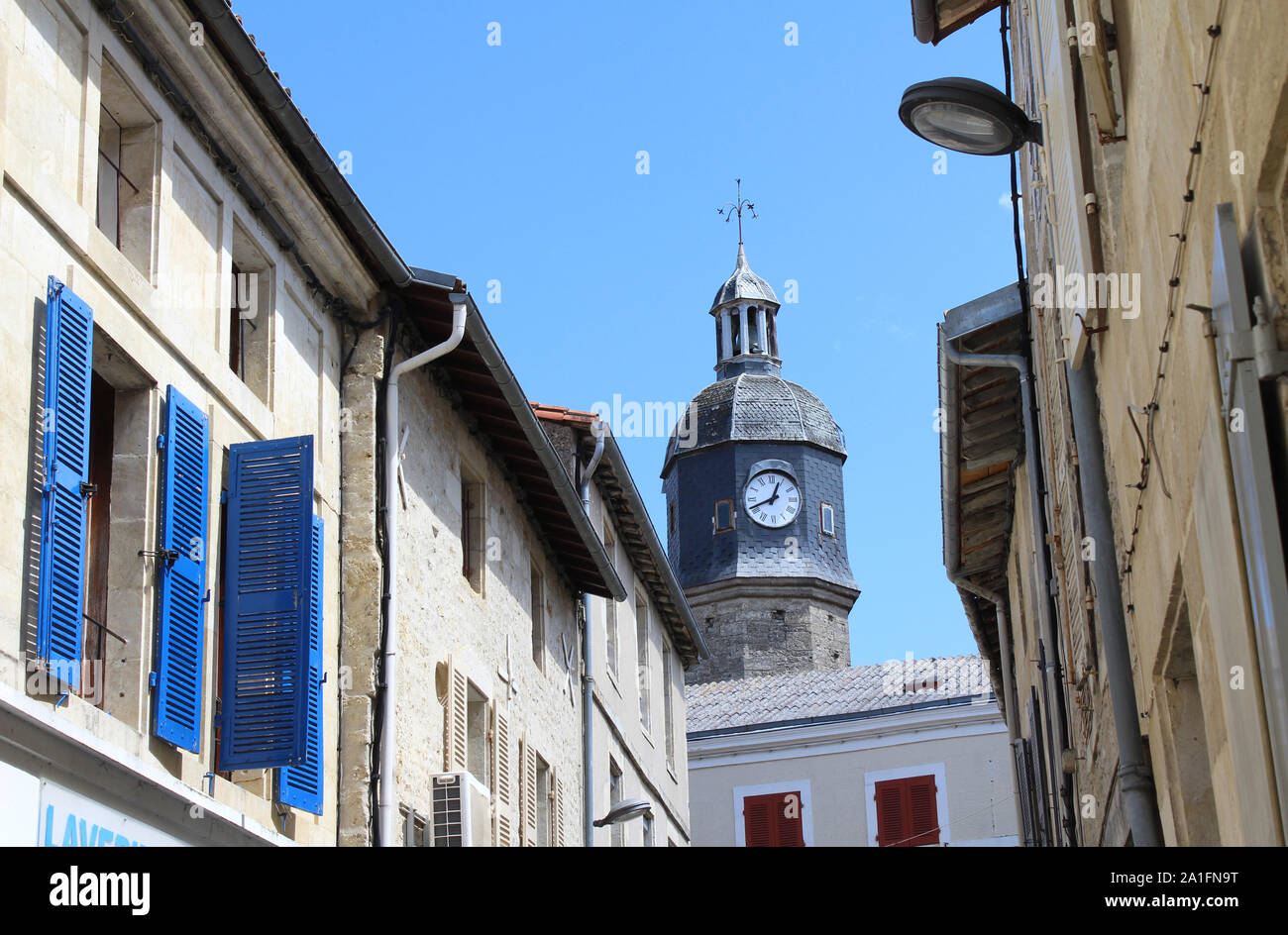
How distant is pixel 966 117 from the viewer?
7438 mm

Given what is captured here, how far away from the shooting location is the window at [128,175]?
28.6 ft

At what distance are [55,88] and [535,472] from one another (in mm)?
7711

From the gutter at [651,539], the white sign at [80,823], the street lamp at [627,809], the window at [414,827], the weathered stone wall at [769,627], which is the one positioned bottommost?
the white sign at [80,823]

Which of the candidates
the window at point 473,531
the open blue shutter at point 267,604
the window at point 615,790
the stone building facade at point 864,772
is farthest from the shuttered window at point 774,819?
the open blue shutter at point 267,604

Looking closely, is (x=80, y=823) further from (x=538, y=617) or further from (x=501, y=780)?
(x=538, y=617)

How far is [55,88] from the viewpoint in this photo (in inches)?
306

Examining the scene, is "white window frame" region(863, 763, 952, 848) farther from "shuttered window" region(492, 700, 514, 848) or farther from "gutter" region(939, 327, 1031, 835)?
"shuttered window" region(492, 700, 514, 848)

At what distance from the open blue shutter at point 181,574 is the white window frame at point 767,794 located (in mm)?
24015

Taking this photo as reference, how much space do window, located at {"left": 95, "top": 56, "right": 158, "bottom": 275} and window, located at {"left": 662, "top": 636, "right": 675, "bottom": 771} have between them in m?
14.5

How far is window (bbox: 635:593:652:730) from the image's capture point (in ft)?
69.3

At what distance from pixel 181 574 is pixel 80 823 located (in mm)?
1605

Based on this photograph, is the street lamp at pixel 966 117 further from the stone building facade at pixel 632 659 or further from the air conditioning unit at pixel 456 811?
the stone building facade at pixel 632 659

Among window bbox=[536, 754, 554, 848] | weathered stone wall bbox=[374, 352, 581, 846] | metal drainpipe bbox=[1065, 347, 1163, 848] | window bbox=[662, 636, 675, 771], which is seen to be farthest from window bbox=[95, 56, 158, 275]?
window bbox=[662, 636, 675, 771]
